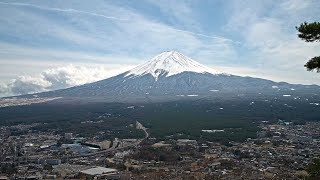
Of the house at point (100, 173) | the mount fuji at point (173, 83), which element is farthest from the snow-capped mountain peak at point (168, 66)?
the house at point (100, 173)

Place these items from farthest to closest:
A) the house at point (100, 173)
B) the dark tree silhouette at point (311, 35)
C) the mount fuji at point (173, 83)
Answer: the mount fuji at point (173, 83) < the house at point (100, 173) < the dark tree silhouette at point (311, 35)

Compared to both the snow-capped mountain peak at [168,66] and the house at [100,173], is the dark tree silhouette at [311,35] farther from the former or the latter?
the snow-capped mountain peak at [168,66]

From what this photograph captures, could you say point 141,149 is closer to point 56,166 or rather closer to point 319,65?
point 56,166

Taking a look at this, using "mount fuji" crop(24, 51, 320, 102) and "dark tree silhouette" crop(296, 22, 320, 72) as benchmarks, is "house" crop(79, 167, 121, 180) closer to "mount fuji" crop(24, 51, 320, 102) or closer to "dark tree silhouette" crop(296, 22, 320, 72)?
"dark tree silhouette" crop(296, 22, 320, 72)

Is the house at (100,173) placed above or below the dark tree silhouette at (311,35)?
below

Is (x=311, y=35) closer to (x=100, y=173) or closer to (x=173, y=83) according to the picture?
(x=100, y=173)

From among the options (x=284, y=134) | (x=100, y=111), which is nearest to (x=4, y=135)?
(x=100, y=111)

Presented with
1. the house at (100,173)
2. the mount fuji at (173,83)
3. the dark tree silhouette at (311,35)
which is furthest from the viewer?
the mount fuji at (173,83)

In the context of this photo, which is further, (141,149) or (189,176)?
(141,149)

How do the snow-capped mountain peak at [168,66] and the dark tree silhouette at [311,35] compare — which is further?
the snow-capped mountain peak at [168,66]
